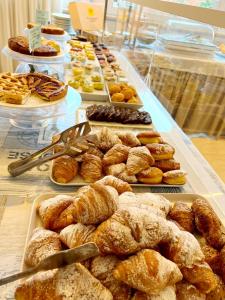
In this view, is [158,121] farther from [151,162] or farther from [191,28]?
[191,28]

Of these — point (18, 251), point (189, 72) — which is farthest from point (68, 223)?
point (189, 72)

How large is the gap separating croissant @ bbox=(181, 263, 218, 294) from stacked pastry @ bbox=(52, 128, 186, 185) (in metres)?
0.29

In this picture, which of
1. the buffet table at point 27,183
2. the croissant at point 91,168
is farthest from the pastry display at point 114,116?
the croissant at point 91,168

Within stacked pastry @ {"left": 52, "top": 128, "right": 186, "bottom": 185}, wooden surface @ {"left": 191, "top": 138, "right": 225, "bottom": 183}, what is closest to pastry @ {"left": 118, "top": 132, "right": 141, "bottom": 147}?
stacked pastry @ {"left": 52, "top": 128, "right": 186, "bottom": 185}

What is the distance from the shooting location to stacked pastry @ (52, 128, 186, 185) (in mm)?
687

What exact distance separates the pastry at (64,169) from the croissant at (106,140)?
0.36ft

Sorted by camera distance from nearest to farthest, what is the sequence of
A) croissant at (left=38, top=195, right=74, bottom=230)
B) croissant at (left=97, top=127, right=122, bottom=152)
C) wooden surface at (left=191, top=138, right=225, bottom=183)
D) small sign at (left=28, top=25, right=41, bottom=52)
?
croissant at (left=38, top=195, right=74, bottom=230)
croissant at (left=97, top=127, right=122, bottom=152)
small sign at (left=28, top=25, right=41, bottom=52)
wooden surface at (left=191, top=138, right=225, bottom=183)

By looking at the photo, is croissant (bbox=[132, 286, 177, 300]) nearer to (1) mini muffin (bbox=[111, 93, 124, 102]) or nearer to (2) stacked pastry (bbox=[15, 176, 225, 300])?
(2) stacked pastry (bbox=[15, 176, 225, 300])

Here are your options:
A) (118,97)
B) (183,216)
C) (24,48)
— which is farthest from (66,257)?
(24,48)

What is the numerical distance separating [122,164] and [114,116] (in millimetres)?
373

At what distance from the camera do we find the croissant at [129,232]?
41cm

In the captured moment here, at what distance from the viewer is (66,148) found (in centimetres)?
72

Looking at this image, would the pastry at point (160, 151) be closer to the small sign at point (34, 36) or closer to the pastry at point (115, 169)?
the pastry at point (115, 169)

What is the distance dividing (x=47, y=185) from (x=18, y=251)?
203mm
